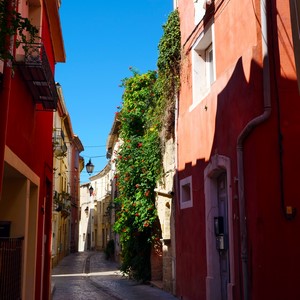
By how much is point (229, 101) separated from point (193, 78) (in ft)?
9.06

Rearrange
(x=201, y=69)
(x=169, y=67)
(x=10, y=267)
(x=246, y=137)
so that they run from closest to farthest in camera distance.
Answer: (x=10, y=267), (x=246, y=137), (x=201, y=69), (x=169, y=67)

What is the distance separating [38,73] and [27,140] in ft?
3.93

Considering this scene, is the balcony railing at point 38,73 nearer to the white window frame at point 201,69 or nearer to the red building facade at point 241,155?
the red building facade at point 241,155

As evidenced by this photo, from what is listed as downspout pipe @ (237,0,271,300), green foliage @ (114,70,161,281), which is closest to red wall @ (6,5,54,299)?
downspout pipe @ (237,0,271,300)

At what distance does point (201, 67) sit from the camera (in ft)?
38.0

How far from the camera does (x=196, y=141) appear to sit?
11.1m

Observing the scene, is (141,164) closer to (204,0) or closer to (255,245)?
(204,0)

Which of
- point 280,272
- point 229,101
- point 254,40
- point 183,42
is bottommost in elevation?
point 280,272

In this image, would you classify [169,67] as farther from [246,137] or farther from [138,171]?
[246,137]

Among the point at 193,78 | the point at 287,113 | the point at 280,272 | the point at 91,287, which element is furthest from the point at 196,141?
the point at 91,287

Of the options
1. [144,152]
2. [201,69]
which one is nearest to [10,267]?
[201,69]

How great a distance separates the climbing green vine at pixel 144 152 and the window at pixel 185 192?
2.24 m

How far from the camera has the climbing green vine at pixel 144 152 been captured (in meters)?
13.5

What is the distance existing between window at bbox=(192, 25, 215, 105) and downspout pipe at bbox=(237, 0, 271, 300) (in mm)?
3332
